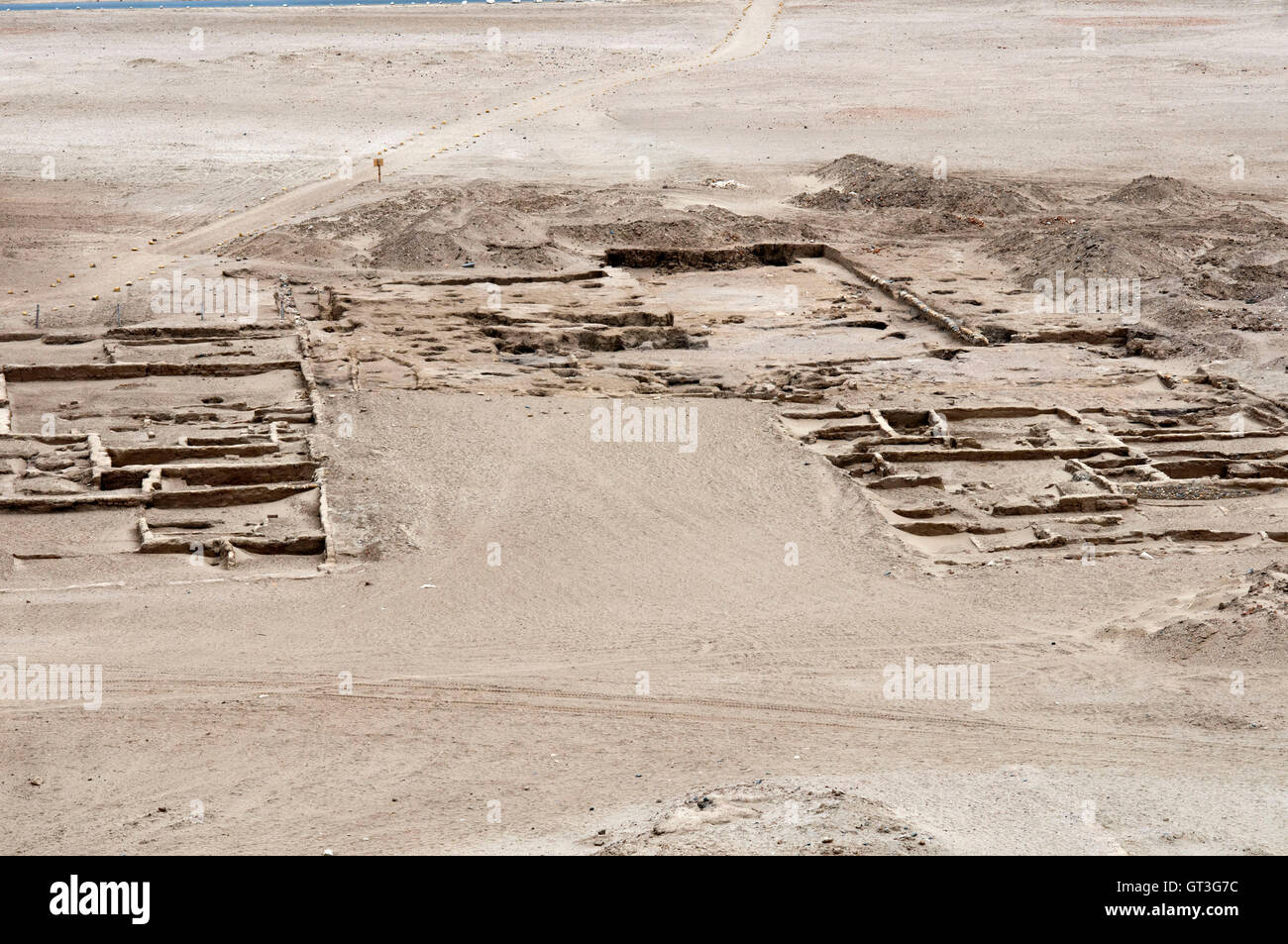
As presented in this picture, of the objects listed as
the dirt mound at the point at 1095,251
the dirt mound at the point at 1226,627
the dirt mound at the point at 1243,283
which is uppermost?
the dirt mound at the point at 1095,251

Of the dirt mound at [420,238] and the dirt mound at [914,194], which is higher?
the dirt mound at [914,194]

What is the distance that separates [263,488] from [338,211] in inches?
578

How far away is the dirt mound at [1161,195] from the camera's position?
30919mm

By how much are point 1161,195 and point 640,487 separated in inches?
729

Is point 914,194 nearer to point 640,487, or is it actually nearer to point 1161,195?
point 1161,195

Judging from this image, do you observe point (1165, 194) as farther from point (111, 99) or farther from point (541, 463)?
point (111, 99)

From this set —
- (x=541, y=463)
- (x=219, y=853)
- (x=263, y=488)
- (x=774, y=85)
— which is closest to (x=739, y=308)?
(x=541, y=463)

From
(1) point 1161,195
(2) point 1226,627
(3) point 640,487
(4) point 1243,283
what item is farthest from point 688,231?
(2) point 1226,627

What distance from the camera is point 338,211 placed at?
29781mm

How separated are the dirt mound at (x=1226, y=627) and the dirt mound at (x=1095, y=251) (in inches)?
493

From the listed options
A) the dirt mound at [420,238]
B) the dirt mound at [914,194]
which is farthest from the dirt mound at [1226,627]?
the dirt mound at [914,194]

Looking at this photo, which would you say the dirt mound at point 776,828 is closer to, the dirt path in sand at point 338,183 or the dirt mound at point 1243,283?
the dirt mound at point 1243,283

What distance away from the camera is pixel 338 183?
106 ft

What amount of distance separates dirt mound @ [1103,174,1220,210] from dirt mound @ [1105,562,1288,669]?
18.9m
